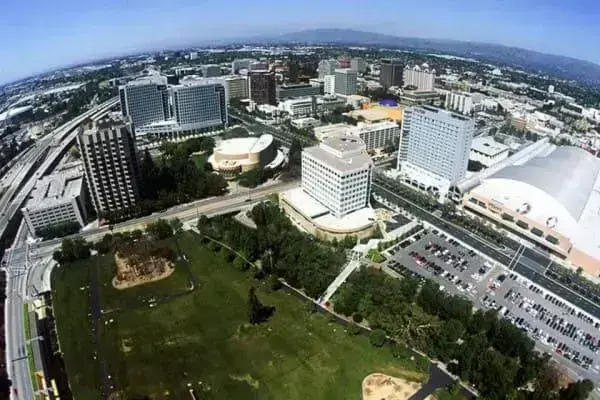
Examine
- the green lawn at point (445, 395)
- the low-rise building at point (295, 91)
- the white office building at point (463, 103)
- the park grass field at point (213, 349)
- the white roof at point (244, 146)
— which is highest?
the low-rise building at point (295, 91)

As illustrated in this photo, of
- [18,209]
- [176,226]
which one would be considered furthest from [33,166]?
[176,226]

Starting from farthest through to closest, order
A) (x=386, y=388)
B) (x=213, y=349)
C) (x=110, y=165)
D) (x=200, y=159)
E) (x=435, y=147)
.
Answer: (x=200, y=159) < (x=435, y=147) < (x=110, y=165) < (x=213, y=349) < (x=386, y=388)

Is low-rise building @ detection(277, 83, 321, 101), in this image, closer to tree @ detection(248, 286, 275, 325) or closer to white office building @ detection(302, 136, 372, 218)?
white office building @ detection(302, 136, 372, 218)

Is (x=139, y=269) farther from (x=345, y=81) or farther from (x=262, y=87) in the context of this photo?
(x=345, y=81)

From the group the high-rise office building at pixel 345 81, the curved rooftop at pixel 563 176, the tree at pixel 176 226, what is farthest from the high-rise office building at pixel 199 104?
the curved rooftop at pixel 563 176

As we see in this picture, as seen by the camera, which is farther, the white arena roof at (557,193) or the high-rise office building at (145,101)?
the high-rise office building at (145,101)

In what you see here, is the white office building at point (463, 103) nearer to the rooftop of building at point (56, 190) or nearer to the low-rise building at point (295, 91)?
the low-rise building at point (295, 91)

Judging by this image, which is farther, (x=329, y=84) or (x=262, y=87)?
(x=329, y=84)
